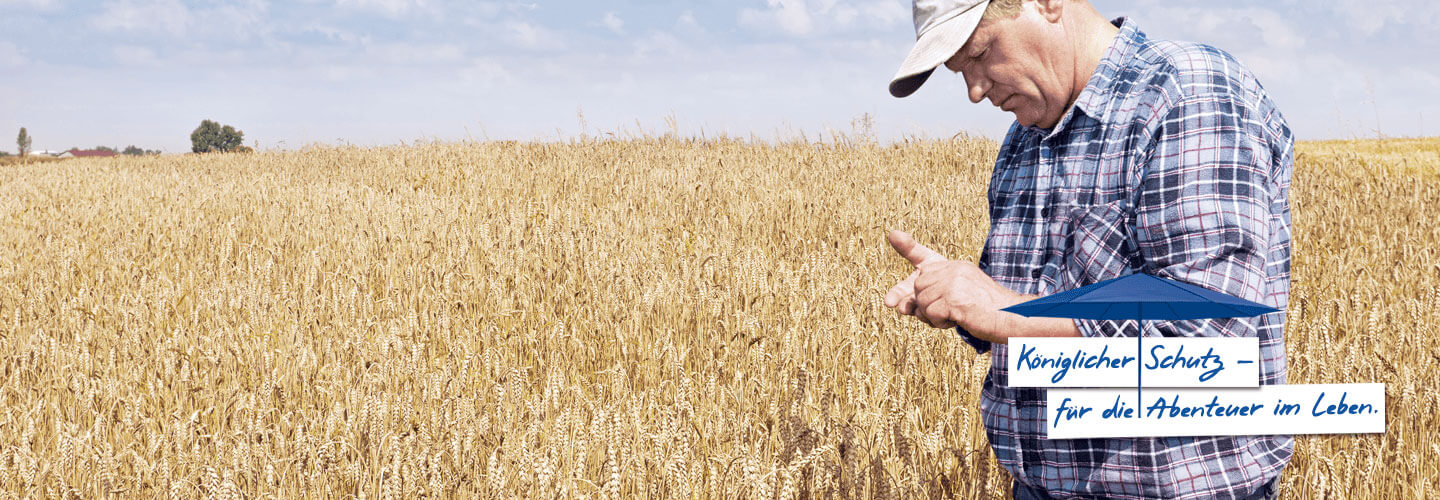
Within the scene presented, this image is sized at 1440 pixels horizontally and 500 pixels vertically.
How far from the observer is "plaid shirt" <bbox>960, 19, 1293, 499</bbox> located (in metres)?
1.20

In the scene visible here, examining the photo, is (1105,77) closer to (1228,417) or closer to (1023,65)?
(1023,65)

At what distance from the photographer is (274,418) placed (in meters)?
3.05

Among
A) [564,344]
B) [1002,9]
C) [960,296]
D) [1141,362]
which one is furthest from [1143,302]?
[564,344]

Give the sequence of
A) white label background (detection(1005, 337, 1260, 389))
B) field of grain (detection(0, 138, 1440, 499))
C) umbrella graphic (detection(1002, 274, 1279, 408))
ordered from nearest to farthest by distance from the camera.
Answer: umbrella graphic (detection(1002, 274, 1279, 408))
white label background (detection(1005, 337, 1260, 389))
field of grain (detection(0, 138, 1440, 499))

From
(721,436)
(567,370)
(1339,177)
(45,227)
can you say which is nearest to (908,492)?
(721,436)

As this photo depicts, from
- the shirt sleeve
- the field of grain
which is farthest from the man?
the field of grain

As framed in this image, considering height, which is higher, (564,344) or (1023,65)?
(1023,65)

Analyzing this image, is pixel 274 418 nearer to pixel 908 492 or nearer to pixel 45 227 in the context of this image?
pixel 908 492

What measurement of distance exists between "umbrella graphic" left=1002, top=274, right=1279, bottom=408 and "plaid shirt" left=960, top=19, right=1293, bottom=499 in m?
0.08

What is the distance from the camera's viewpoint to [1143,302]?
1111 mm

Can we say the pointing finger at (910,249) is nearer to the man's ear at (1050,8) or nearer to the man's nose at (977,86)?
the man's nose at (977,86)

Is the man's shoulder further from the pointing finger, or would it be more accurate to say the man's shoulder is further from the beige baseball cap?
the pointing finger

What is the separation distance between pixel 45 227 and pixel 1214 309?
8246 millimetres

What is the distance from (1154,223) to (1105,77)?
0.28 m
